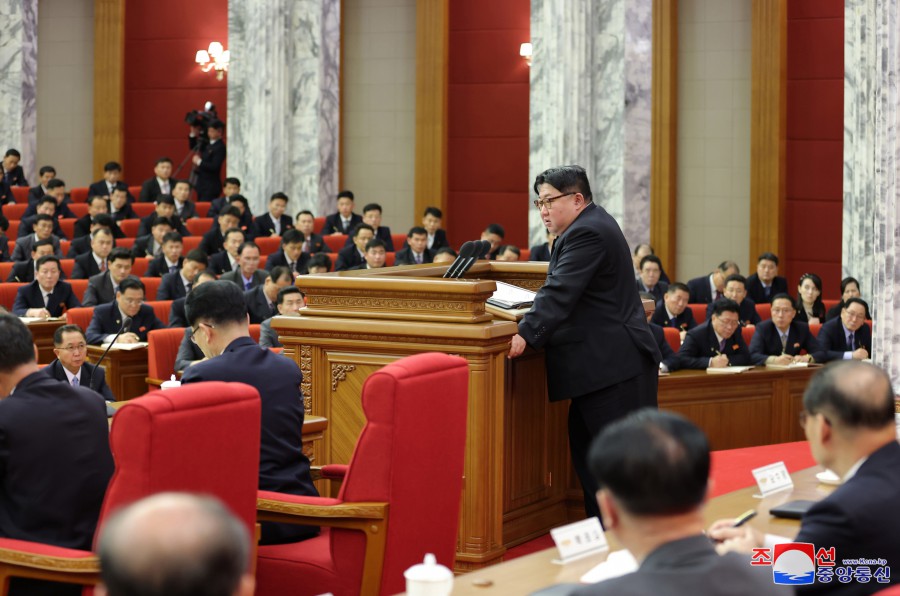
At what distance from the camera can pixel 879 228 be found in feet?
21.4

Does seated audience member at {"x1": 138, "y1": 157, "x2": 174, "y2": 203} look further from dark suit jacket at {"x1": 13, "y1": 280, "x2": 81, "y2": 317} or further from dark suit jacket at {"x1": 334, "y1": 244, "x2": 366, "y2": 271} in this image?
dark suit jacket at {"x1": 13, "y1": 280, "x2": 81, "y2": 317}

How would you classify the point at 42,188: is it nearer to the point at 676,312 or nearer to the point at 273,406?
the point at 676,312

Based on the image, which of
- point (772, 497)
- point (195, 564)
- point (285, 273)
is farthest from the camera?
point (285, 273)

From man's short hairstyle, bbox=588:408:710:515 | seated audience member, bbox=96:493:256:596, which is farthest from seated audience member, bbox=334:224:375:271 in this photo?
seated audience member, bbox=96:493:256:596

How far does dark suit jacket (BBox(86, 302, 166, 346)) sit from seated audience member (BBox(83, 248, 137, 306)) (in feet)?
2.43

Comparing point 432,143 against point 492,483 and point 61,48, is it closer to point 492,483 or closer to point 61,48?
point 61,48

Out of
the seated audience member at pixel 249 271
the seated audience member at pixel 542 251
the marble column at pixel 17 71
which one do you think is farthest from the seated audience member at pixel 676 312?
the marble column at pixel 17 71

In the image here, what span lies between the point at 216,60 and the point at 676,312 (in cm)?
784

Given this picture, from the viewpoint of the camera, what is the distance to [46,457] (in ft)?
9.05

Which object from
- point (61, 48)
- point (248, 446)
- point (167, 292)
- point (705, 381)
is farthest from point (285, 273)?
point (61, 48)

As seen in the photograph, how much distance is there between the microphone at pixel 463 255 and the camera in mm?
4031

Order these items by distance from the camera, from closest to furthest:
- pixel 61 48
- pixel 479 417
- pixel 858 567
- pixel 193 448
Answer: pixel 858 567 → pixel 193 448 → pixel 479 417 → pixel 61 48

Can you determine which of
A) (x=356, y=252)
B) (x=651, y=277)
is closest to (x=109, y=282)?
(x=356, y=252)

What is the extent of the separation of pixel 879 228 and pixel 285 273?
11.0ft
